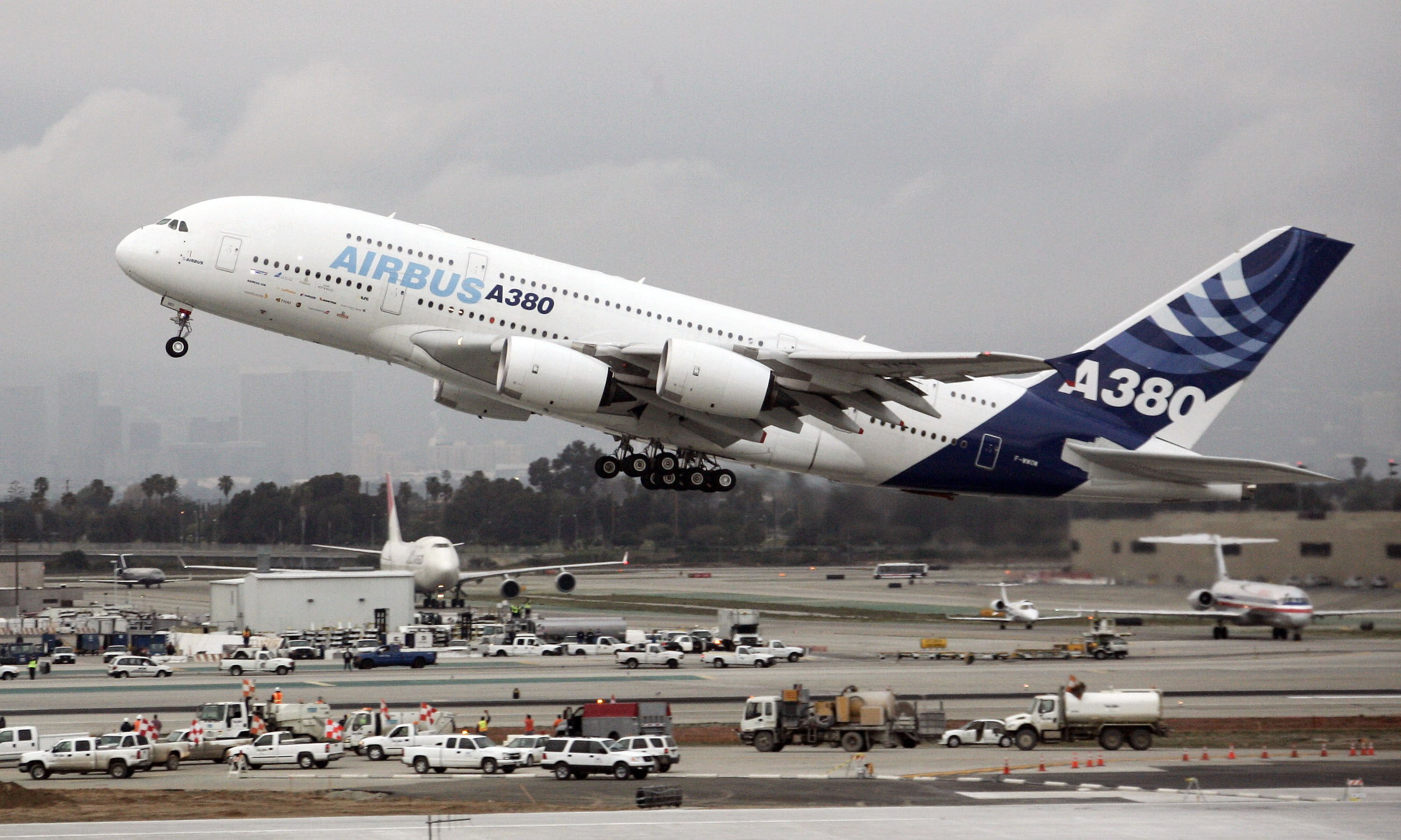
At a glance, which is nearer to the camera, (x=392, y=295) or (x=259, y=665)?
(x=392, y=295)

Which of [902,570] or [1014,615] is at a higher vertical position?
[902,570]

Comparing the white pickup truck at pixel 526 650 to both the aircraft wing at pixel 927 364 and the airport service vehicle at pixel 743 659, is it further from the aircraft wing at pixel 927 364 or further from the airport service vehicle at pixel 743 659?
the aircraft wing at pixel 927 364

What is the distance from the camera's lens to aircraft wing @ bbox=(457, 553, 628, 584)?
83.7m

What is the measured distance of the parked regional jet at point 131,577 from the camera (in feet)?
345

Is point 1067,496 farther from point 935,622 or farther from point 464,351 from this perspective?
point 935,622

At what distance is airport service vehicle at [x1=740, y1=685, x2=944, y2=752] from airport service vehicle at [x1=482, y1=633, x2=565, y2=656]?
86.4ft

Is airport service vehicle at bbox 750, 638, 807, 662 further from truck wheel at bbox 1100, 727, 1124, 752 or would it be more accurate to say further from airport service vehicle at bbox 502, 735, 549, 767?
airport service vehicle at bbox 502, 735, 549, 767

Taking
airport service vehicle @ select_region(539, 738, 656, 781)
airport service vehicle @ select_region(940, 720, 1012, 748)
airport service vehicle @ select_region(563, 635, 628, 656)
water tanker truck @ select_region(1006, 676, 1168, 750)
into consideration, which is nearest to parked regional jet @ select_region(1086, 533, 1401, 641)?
water tanker truck @ select_region(1006, 676, 1168, 750)

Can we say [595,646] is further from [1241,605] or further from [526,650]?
[1241,605]

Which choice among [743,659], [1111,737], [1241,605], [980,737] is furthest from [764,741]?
[1241,605]

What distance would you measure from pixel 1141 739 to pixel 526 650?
33140 millimetres

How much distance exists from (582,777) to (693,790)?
368 cm

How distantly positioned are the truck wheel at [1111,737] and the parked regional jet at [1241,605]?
9078mm

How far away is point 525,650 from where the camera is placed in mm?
66000
